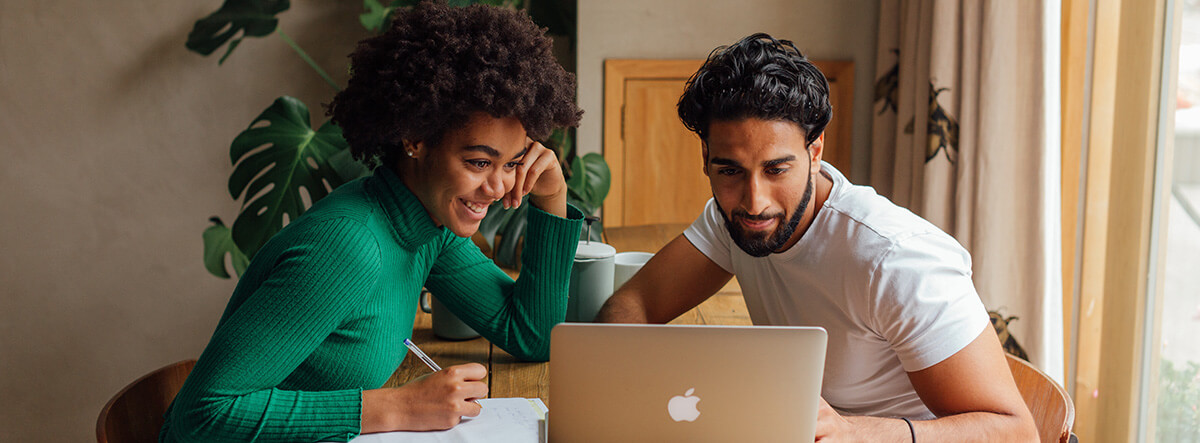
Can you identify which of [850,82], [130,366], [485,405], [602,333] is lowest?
[130,366]

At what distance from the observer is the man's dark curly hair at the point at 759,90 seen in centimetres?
119

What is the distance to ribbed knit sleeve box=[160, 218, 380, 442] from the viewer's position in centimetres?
97

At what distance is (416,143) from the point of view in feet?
3.86

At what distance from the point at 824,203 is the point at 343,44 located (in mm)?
2051

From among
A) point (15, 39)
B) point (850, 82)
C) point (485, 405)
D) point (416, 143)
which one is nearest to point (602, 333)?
point (485, 405)

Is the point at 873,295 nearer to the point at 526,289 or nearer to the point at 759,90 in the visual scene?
the point at 759,90

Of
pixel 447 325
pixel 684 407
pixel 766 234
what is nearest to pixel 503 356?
pixel 447 325

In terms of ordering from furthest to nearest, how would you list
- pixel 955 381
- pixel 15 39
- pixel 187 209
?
pixel 187 209, pixel 15 39, pixel 955 381

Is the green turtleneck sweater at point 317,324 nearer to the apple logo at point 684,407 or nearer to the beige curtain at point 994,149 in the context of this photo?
the apple logo at point 684,407

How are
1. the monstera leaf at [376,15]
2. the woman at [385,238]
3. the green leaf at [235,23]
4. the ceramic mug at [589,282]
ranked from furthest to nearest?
the green leaf at [235,23] < the monstera leaf at [376,15] < the ceramic mug at [589,282] < the woman at [385,238]

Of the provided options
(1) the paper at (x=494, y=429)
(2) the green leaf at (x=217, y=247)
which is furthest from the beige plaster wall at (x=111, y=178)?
(1) the paper at (x=494, y=429)

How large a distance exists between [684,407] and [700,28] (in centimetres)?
204

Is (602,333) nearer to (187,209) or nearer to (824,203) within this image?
(824,203)

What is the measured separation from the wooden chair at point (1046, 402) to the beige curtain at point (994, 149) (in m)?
0.83
